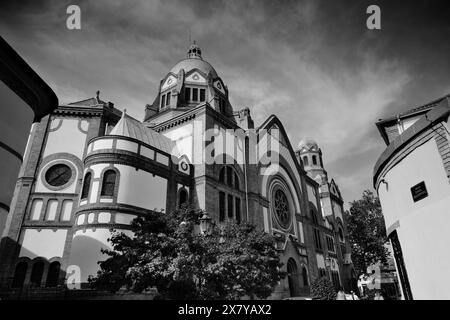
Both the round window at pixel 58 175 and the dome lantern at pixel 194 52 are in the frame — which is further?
the dome lantern at pixel 194 52

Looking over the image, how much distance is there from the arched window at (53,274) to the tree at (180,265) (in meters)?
8.09

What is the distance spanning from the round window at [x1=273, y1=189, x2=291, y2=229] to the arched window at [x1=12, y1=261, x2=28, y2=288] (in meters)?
22.1

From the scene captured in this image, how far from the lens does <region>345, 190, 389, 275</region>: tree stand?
128 feet

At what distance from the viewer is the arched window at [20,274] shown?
18.4 meters

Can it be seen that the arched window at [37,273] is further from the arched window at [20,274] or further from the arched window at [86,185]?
the arched window at [86,185]

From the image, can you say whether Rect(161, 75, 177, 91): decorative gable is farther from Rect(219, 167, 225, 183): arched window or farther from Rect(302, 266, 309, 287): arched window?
Rect(302, 266, 309, 287): arched window

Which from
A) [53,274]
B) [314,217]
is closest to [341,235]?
[314,217]

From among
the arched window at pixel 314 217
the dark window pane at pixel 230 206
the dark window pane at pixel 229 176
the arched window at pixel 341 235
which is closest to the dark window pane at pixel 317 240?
the arched window at pixel 314 217

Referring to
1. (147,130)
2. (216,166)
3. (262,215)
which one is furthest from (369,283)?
(147,130)

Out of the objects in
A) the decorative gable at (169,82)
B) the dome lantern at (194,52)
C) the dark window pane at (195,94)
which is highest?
the dome lantern at (194,52)

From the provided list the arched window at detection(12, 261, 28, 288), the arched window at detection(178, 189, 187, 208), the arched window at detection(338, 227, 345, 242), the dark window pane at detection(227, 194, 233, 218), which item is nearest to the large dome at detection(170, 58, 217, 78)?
the dark window pane at detection(227, 194, 233, 218)

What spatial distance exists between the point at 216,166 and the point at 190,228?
13.1m

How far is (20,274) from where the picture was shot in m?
18.7

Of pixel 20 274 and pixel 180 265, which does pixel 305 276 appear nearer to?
pixel 180 265
